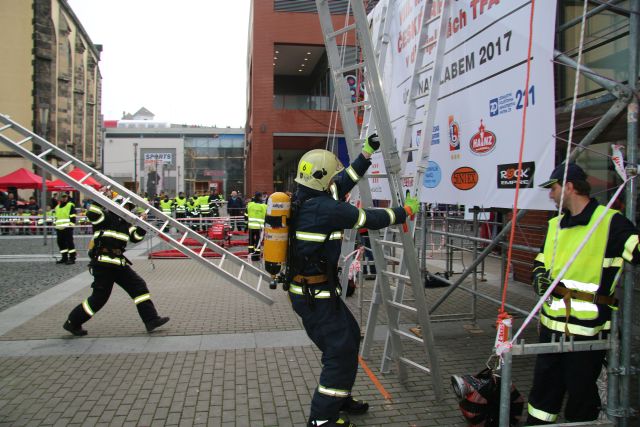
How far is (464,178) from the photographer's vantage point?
16.6ft

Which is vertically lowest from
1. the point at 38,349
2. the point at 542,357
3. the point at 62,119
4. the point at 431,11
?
the point at 38,349

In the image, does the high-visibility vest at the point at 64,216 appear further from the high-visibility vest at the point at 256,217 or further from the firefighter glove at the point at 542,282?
the firefighter glove at the point at 542,282

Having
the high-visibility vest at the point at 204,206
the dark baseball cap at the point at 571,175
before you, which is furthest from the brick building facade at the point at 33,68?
the dark baseball cap at the point at 571,175

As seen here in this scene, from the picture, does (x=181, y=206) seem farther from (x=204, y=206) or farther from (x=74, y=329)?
(x=74, y=329)

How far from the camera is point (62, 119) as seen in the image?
34.9m

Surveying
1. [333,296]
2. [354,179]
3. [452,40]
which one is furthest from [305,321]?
[452,40]

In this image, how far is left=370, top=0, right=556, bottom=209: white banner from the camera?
3920 millimetres

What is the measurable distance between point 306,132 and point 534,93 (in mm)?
21487

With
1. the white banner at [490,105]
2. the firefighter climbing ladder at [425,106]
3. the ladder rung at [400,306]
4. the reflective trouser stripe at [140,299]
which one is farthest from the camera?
the reflective trouser stripe at [140,299]

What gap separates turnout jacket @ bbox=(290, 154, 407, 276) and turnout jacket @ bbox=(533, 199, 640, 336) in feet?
3.81

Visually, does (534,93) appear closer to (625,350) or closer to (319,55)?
(625,350)

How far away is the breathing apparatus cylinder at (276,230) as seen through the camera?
11.9 ft

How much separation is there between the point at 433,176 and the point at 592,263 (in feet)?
9.19

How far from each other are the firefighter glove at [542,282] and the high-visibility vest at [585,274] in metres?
0.05
